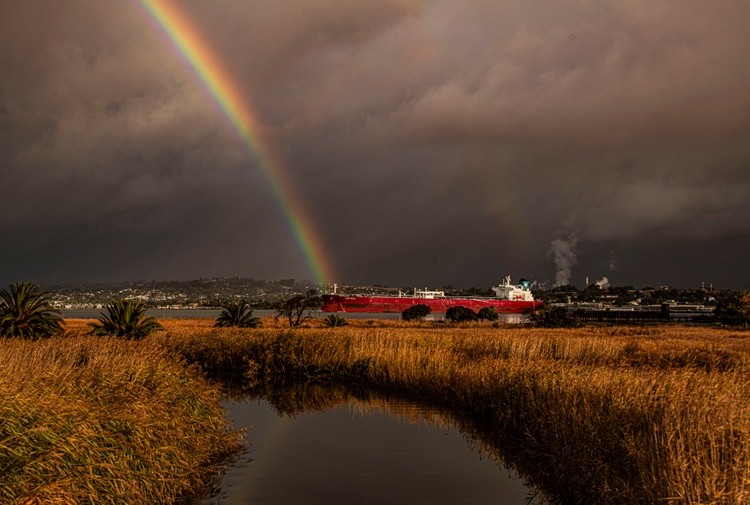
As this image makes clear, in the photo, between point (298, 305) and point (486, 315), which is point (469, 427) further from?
point (486, 315)

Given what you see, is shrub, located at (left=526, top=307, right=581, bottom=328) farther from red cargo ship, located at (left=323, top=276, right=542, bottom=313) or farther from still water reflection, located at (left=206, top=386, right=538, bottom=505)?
red cargo ship, located at (left=323, top=276, right=542, bottom=313)

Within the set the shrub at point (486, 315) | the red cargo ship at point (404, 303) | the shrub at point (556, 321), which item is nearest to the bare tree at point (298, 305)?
the shrub at point (556, 321)

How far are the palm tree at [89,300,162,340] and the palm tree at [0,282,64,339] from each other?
3.04 meters

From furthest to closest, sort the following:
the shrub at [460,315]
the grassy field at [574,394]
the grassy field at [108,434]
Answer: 1. the shrub at [460,315]
2. the grassy field at [574,394]
3. the grassy field at [108,434]

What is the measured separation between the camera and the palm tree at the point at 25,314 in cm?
2944

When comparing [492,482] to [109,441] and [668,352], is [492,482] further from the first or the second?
[668,352]

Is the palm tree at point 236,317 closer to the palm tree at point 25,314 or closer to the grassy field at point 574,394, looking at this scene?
the grassy field at point 574,394

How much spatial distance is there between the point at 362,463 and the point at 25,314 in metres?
20.0

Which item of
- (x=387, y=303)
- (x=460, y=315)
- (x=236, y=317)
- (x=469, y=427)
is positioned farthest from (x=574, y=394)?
(x=387, y=303)

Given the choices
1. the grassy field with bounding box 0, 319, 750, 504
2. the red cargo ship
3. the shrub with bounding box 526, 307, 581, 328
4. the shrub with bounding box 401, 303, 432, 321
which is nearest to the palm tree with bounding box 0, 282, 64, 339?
the grassy field with bounding box 0, 319, 750, 504

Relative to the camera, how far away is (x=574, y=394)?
15.3 m

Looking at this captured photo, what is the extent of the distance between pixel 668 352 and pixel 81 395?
26.1 meters

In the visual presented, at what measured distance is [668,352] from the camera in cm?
3130

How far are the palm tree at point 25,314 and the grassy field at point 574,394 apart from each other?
8216mm
